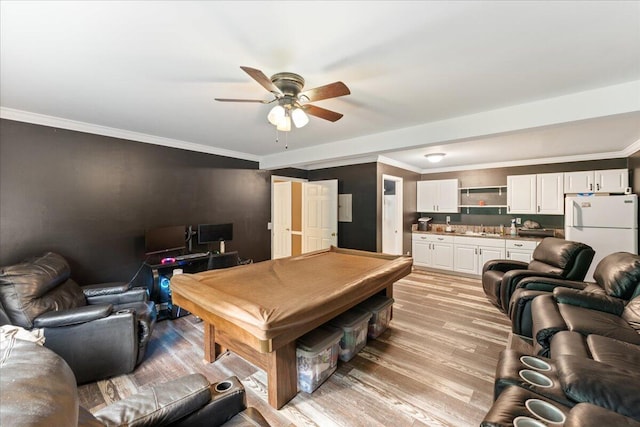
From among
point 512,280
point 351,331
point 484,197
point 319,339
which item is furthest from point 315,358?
point 484,197

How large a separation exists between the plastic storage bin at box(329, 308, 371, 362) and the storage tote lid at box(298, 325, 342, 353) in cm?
12

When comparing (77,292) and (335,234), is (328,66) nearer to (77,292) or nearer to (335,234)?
(77,292)

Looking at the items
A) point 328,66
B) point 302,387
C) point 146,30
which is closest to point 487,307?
point 302,387

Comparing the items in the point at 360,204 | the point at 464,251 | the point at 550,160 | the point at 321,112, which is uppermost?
the point at 550,160

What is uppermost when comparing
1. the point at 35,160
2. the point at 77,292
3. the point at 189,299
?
the point at 35,160

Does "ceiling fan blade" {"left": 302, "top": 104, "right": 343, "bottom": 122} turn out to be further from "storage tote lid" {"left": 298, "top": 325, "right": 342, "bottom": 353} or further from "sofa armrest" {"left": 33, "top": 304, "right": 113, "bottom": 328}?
"sofa armrest" {"left": 33, "top": 304, "right": 113, "bottom": 328}

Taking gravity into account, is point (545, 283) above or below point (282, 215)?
below

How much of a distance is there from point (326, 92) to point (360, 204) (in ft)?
10.9

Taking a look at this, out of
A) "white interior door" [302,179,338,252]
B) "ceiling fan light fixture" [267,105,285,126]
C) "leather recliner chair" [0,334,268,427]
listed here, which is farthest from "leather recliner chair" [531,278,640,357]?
"white interior door" [302,179,338,252]

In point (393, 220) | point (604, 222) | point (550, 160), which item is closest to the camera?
point (604, 222)

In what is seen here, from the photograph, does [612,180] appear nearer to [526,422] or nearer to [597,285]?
[597,285]

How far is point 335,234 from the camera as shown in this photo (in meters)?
5.10

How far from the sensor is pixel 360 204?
4965 millimetres

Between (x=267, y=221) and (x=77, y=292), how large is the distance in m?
2.99
